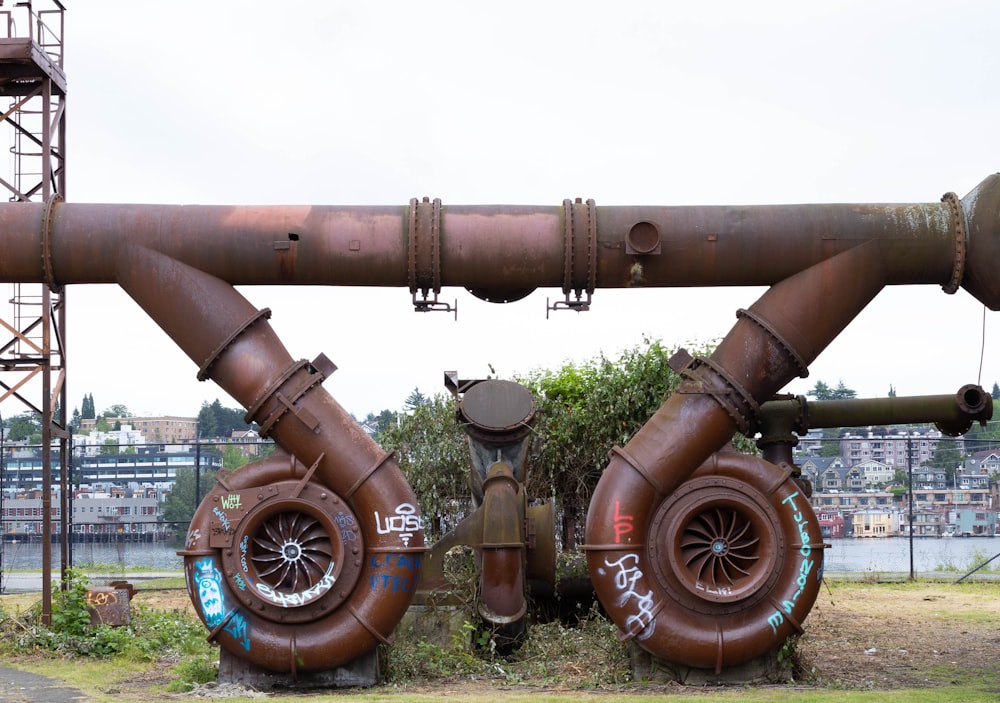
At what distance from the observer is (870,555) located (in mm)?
31281

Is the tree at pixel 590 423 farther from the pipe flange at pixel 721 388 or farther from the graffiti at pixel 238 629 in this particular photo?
the graffiti at pixel 238 629

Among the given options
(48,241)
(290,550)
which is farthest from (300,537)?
(48,241)

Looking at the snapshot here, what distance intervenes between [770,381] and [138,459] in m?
24.7

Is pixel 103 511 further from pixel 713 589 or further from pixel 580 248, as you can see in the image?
pixel 713 589

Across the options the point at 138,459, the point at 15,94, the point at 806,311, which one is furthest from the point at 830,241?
the point at 138,459

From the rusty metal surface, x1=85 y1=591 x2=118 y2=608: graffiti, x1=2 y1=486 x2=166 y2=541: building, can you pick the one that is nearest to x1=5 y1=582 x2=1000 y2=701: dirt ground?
the rusty metal surface

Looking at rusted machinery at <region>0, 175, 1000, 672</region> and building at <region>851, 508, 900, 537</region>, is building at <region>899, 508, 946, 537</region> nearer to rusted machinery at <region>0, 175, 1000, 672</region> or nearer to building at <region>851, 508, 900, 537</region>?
building at <region>851, 508, 900, 537</region>

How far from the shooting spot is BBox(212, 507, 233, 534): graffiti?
11828 millimetres

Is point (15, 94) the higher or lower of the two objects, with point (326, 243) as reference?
higher

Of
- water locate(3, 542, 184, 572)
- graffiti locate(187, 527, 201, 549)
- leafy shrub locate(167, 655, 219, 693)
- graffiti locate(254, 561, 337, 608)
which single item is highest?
graffiti locate(187, 527, 201, 549)

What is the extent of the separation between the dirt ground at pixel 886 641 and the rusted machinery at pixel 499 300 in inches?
38.6

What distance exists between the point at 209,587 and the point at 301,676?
1272 mm

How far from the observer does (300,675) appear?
1194 centimetres

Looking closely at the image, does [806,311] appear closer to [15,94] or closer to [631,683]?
[631,683]
